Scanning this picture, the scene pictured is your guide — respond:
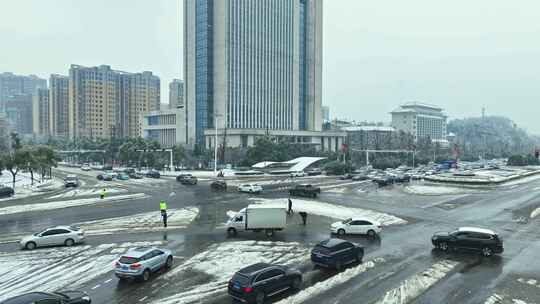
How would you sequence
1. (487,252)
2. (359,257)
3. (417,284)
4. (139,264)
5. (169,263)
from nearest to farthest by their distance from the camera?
(417,284), (139,264), (169,263), (359,257), (487,252)

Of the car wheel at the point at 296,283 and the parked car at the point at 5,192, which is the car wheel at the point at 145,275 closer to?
the car wheel at the point at 296,283

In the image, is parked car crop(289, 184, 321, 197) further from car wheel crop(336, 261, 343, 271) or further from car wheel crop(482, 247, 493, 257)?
car wheel crop(336, 261, 343, 271)

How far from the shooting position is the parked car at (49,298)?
47.9ft

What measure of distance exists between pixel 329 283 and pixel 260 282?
4.09m

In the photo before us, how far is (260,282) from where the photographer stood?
1769 cm

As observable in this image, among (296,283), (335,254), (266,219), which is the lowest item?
(296,283)

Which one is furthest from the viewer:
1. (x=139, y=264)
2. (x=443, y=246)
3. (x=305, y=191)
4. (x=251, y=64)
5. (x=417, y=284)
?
(x=251, y=64)

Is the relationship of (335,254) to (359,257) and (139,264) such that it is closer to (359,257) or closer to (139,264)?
(359,257)

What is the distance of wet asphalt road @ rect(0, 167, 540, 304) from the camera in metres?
18.9

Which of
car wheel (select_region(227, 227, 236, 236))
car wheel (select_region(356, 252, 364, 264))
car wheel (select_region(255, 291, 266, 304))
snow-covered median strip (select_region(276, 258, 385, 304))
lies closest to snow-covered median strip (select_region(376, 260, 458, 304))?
snow-covered median strip (select_region(276, 258, 385, 304))

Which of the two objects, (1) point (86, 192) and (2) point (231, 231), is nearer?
(2) point (231, 231)

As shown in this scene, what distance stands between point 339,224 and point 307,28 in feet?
496

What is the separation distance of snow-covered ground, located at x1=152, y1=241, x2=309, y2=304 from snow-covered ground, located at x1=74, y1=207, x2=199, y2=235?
8367 millimetres

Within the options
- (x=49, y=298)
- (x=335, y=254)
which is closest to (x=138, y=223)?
(x=335, y=254)
